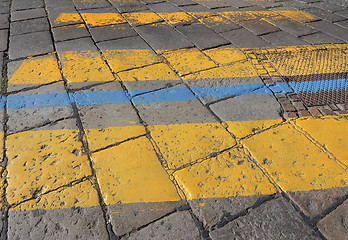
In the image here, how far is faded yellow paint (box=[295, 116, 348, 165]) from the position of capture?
6.68 ft

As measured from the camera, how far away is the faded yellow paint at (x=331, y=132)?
6.68 feet

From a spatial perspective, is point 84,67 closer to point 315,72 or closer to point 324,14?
point 315,72

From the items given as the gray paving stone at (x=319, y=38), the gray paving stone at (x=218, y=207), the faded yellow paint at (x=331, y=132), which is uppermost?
the gray paving stone at (x=319, y=38)

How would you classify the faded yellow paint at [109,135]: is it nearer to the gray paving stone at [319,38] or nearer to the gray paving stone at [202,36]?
the gray paving stone at [202,36]

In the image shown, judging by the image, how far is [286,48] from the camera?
132 inches

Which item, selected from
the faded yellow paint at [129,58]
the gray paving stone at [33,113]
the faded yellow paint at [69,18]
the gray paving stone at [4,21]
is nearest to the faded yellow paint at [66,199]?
A: the gray paving stone at [33,113]

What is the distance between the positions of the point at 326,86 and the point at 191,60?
4.46ft

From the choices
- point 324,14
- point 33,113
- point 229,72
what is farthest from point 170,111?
point 324,14

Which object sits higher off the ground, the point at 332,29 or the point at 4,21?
the point at 332,29

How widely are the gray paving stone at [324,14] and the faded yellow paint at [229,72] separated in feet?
6.68

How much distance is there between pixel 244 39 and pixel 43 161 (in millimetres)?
2706

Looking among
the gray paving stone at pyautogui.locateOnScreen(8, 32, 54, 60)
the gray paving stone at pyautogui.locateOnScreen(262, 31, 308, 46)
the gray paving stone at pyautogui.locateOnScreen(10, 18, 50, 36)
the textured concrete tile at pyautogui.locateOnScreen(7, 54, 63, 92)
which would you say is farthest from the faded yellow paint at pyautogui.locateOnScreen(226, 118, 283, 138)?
the gray paving stone at pyautogui.locateOnScreen(10, 18, 50, 36)

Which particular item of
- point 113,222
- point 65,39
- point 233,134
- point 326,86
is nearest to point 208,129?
point 233,134

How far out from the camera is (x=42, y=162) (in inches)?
75.2
